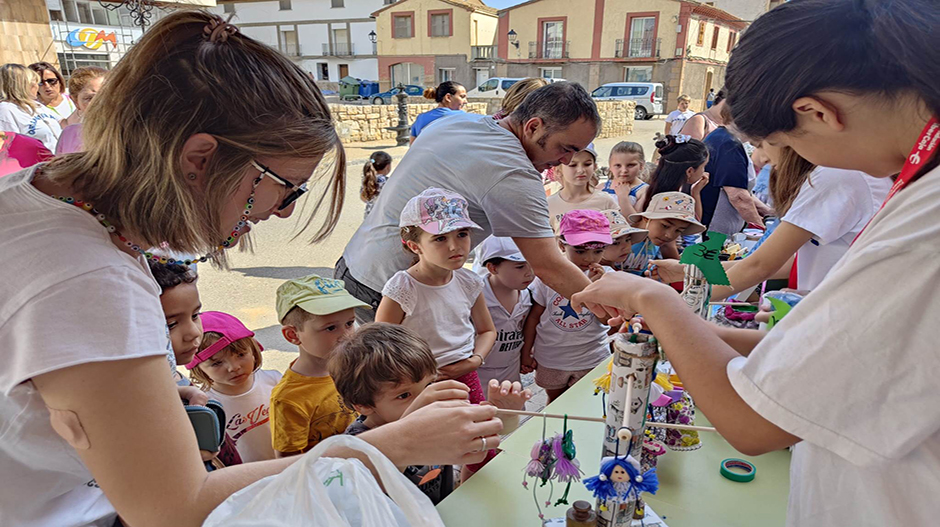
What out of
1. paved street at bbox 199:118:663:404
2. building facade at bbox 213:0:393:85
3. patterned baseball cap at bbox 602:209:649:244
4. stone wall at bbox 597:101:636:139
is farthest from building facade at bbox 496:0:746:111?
patterned baseball cap at bbox 602:209:649:244

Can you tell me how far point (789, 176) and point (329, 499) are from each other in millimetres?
2114

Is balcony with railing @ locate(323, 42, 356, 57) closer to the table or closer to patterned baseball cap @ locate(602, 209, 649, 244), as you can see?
patterned baseball cap @ locate(602, 209, 649, 244)

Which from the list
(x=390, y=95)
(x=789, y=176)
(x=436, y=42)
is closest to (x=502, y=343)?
(x=789, y=176)

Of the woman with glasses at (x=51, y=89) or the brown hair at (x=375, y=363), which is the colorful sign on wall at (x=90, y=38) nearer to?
the woman with glasses at (x=51, y=89)

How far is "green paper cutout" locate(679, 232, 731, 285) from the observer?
1.42 meters

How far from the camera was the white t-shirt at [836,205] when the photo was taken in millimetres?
2031

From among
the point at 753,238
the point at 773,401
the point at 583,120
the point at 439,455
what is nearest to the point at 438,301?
the point at 583,120

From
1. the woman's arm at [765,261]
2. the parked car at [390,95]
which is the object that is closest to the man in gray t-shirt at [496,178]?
the woman's arm at [765,261]

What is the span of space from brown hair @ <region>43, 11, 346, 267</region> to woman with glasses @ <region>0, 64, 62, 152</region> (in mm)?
4744

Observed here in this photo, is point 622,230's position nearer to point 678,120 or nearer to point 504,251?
point 504,251

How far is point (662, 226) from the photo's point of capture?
11.2 ft

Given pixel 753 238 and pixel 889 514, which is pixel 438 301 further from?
pixel 753 238

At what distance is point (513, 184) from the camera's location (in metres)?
2.24

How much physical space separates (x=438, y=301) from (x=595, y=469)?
1.08 metres
